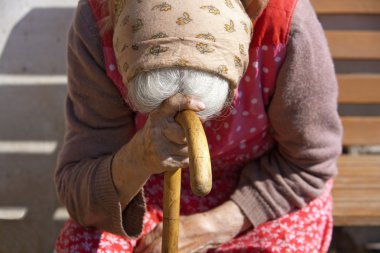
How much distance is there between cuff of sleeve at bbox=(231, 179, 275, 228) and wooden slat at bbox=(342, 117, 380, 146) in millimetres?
715

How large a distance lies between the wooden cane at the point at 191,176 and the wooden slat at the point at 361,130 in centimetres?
114

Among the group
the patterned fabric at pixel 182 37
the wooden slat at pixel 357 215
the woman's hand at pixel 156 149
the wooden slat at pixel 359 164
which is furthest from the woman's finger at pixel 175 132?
the wooden slat at pixel 359 164

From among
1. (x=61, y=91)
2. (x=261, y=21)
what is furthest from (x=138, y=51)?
(x=61, y=91)

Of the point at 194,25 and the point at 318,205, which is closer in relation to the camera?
the point at 194,25

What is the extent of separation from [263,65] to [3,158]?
1.18 metres

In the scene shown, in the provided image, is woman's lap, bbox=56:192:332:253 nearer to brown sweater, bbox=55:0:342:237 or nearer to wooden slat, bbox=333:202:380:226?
brown sweater, bbox=55:0:342:237

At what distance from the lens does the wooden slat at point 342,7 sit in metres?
2.13

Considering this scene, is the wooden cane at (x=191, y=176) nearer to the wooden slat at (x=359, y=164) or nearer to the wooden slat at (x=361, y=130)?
the wooden slat at (x=359, y=164)

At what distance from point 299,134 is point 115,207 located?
46 cm

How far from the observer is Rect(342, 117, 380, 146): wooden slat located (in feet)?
7.04

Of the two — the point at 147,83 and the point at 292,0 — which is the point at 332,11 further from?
the point at 147,83

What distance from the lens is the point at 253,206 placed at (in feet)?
5.04

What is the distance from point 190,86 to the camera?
103 cm

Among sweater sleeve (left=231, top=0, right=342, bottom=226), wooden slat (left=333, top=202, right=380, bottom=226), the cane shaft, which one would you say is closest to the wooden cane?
the cane shaft
